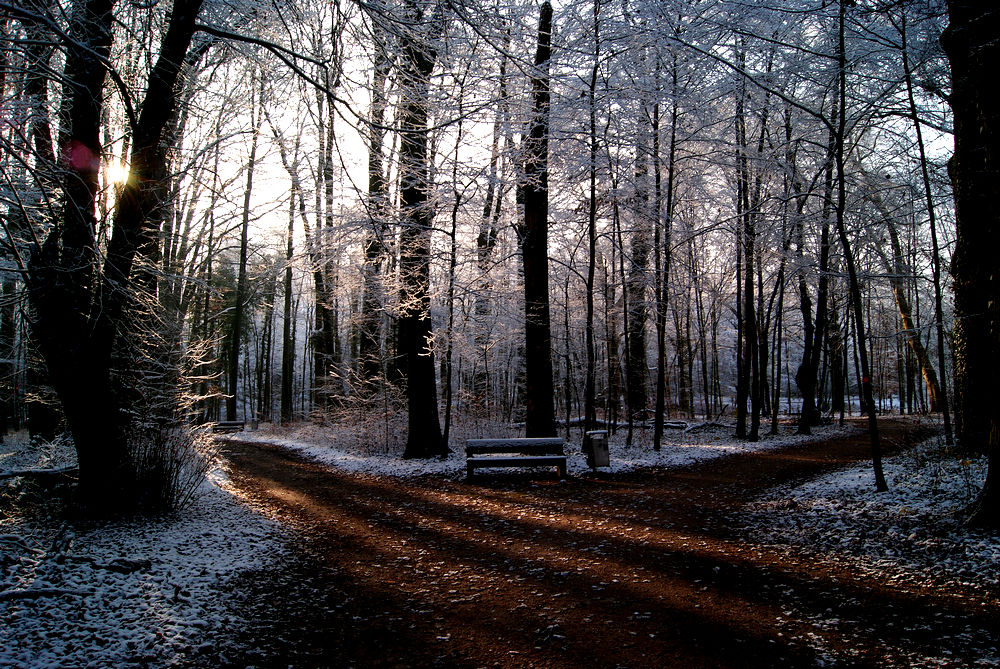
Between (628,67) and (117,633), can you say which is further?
(628,67)

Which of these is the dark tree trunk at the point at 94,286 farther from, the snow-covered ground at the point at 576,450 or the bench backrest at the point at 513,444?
the bench backrest at the point at 513,444

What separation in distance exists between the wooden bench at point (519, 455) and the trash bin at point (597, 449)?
0.54 metres

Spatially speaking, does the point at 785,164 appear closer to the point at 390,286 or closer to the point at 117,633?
the point at 390,286

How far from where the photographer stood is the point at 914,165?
9945mm

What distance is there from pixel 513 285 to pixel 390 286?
4748mm

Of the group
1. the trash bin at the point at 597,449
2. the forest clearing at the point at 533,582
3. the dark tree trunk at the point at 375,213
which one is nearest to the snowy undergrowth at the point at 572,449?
the trash bin at the point at 597,449

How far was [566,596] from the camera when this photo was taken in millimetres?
4172

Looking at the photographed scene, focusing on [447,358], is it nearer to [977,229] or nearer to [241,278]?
[977,229]

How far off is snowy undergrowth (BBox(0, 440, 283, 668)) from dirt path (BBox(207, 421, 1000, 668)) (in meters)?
0.34

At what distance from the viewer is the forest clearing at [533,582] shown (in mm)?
3289

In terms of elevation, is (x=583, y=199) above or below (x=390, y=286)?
above

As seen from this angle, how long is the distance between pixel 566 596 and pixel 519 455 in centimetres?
507

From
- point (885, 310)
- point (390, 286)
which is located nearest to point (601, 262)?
point (390, 286)

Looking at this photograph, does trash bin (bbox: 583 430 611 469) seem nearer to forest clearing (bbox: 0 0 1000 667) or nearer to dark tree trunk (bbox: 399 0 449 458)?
forest clearing (bbox: 0 0 1000 667)
